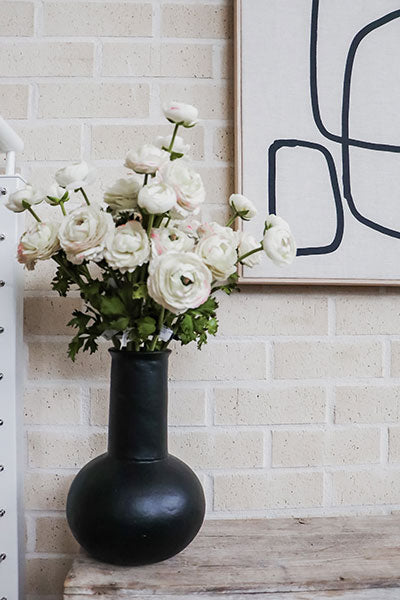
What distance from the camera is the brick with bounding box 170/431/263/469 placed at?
1185mm

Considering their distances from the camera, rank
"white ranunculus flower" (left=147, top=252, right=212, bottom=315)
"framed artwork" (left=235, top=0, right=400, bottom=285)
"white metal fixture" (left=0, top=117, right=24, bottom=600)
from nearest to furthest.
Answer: "white ranunculus flower" (left=147, top=252, right=212, bottom=315), "white metal fixture" (left=0, top=117, right=24, bottom=600), "framed artwork" (left=235, top=0, right=400, bottom=285)

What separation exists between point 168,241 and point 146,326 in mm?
137

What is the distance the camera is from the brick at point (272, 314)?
3.92 ft

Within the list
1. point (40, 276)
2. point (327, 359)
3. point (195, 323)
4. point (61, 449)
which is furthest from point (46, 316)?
point (327, 359)

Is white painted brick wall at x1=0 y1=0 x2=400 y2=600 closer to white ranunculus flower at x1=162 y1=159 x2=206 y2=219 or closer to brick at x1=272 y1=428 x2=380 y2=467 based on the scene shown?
brick at x1=272 y1=428 x2=380 y2=467

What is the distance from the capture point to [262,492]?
1190 millimetres

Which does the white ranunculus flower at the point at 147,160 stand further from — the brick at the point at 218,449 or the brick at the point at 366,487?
the brick at the point at 366,487

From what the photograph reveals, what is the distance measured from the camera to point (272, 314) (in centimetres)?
120

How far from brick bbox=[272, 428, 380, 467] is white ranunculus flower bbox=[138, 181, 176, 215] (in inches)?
Answer: 23.3

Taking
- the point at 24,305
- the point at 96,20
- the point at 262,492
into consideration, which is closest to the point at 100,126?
the point at 96,20

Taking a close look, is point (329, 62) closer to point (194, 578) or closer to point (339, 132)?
point (339, 132)

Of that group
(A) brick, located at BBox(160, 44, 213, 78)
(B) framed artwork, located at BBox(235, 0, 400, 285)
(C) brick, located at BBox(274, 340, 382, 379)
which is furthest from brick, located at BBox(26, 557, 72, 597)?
(A) brick, located at BBox(160, 44, 213, 78)

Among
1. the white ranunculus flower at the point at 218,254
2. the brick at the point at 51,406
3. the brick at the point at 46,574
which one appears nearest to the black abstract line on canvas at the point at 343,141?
the white ranunculus flower at the point at 218,254

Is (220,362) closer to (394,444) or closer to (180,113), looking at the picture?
(394,444)
